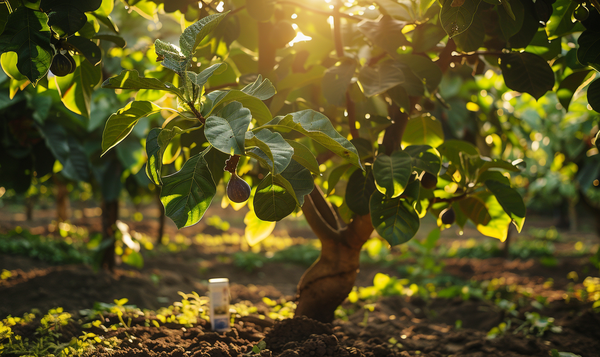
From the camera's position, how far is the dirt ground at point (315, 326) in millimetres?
1471

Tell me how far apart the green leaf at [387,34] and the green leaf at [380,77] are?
62mm

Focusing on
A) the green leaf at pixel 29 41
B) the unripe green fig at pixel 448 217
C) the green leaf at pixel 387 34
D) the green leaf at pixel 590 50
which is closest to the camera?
the green leaf at pixel 29 41

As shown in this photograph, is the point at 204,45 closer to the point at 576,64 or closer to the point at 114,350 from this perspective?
the point at 114,350

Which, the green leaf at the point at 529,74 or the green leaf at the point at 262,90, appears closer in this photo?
the green leaf at the point at 262,90

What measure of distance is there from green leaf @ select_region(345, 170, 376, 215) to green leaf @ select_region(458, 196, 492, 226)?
464 millimetres

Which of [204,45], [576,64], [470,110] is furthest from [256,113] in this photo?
[470,110]

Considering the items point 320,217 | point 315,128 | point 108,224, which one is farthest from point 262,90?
point 108,224

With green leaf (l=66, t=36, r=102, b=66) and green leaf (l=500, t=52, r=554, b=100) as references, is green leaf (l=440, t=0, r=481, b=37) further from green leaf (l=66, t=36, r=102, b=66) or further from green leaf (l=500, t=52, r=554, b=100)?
green leaf (l=66, t=36, r=102, b=66)

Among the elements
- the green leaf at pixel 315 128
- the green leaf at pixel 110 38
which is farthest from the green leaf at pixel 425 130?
the green leaf at pixel 110 38

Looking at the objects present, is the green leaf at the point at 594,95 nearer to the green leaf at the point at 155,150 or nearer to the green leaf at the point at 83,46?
the green leaf at the point at 155,150

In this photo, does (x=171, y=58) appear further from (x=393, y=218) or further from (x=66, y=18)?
(x=393, y=218)

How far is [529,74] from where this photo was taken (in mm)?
1350

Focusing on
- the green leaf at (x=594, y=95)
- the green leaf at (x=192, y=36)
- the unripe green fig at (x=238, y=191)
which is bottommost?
the unripe green fig at (x=238, y=191)

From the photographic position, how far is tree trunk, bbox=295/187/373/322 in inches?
67.2
